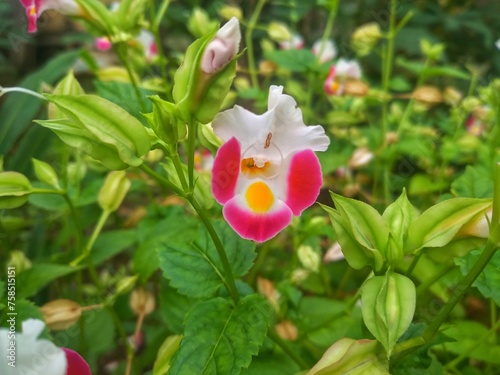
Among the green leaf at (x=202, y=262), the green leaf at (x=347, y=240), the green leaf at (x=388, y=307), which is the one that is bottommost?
the green leaf at (x=202, y=262)

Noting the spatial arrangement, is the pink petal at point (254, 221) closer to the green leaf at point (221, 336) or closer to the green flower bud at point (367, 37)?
the green leaf at point (221, 336)

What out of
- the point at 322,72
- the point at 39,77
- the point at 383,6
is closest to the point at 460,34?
the point at 383,6

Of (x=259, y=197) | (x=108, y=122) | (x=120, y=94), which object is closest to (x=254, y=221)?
(x=259, y=197)

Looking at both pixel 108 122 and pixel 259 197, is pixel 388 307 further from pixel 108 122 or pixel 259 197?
pixel 108 122

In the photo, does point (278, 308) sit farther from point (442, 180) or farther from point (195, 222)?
point (442, 180)

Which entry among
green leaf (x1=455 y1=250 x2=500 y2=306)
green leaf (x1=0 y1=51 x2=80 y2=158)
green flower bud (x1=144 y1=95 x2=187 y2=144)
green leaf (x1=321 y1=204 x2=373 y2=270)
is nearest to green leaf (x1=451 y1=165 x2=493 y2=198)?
green leaf (x1=455 y1=250 x2=500 y2=306)

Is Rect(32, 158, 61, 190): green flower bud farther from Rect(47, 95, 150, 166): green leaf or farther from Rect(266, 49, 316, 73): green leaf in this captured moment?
Rect(266, 49, 316, 73): green leaf

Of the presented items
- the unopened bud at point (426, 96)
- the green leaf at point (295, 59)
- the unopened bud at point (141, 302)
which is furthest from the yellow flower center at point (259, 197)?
the unopened bud at point (426, 96)
